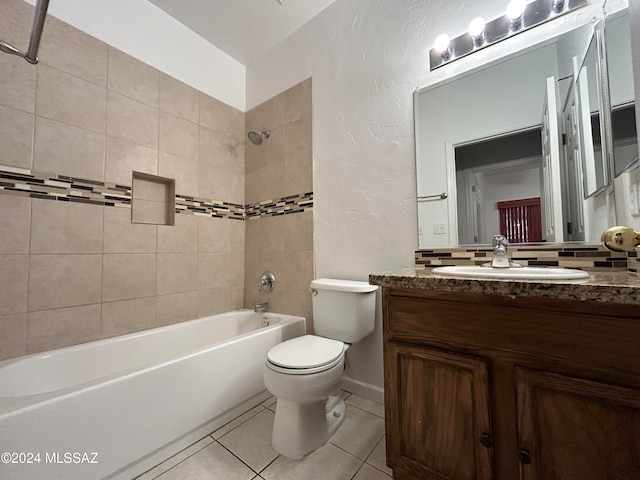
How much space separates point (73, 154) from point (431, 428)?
2.13 meters

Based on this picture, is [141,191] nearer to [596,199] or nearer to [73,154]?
[73,154]

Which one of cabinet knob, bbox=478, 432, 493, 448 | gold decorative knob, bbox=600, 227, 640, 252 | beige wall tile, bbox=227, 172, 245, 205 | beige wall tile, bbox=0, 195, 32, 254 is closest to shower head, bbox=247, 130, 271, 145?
beige wall tile, bbox=227, 172, 245, 205

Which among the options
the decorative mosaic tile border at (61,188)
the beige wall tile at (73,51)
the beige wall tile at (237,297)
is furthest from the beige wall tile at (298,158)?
the beige wall tile at (73,51)

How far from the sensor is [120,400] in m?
0.98

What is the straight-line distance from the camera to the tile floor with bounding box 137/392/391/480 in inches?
40.0

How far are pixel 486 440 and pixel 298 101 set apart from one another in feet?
6.99

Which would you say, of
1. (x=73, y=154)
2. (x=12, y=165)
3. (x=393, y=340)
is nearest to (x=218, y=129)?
(x=73, y=154)

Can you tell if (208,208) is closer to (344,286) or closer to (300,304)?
(300,304)

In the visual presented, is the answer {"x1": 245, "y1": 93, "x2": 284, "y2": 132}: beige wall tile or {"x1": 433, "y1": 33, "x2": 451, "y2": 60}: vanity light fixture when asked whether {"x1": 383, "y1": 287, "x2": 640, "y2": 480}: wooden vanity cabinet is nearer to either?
{"x1": 433, "y1": 33, "x2": 451, "y2": 60}: vanity light fixture

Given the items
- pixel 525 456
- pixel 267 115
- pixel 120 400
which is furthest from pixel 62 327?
pixel 525 456

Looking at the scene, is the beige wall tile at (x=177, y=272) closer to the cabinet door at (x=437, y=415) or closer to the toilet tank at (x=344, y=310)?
the toilet tank at (x=344, y=310)

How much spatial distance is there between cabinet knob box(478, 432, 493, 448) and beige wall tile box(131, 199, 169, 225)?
6.74ft

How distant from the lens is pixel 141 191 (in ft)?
5.80

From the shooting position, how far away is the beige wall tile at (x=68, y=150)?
1.34 m
